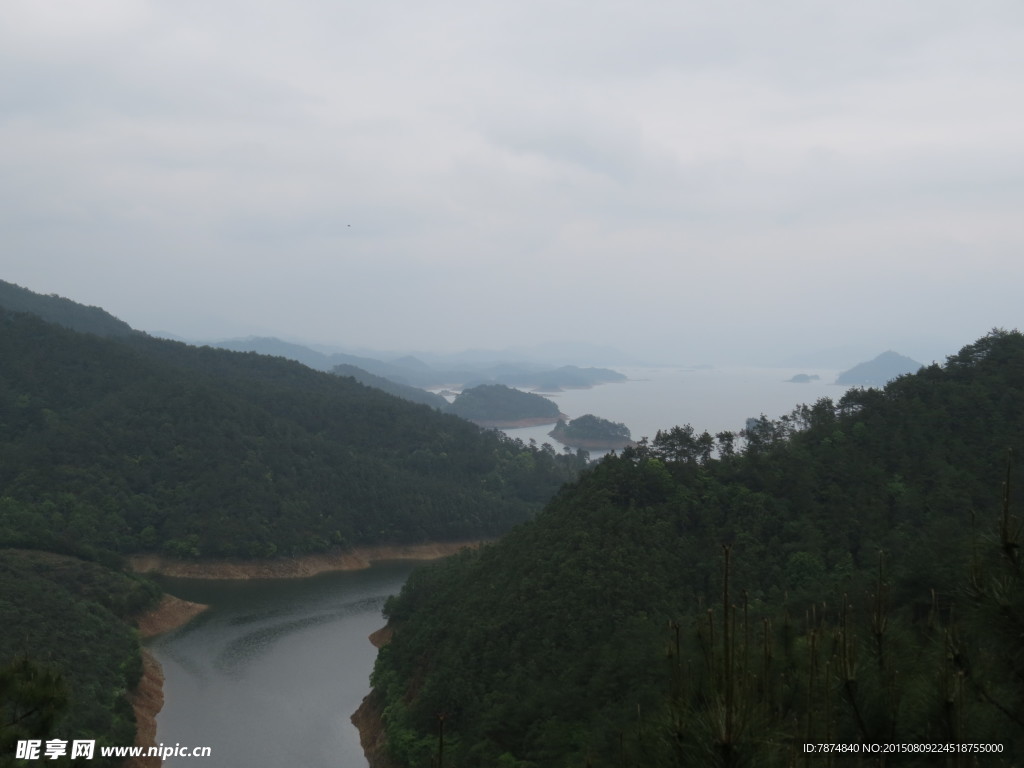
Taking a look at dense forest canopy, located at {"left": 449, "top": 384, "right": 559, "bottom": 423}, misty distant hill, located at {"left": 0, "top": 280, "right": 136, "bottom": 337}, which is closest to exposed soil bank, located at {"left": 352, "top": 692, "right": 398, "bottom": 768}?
misty distant hill, located at {"left": 0, "top": 280, "right": 136, "bottom": 337}

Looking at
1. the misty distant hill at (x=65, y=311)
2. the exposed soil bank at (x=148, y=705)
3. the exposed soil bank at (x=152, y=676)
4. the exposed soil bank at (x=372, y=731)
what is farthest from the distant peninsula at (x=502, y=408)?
the exposed soil bank at (x=372, y=731)

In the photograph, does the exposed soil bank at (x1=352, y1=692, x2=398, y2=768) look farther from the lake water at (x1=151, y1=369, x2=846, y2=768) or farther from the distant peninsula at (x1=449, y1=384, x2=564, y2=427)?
the distant peninsula at (x1=449, y1=384, x2=564, y2=427)

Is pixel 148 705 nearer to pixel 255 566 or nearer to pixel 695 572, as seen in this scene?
pixel 695 572

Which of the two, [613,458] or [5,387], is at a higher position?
[5,387]

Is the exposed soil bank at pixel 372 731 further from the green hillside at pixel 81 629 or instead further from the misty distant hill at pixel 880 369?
the misty distant hill at pixel 880 369

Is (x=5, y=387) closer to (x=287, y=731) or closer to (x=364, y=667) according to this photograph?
(x=364, y=667)

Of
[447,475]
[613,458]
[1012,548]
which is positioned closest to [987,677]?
[1012,548]
